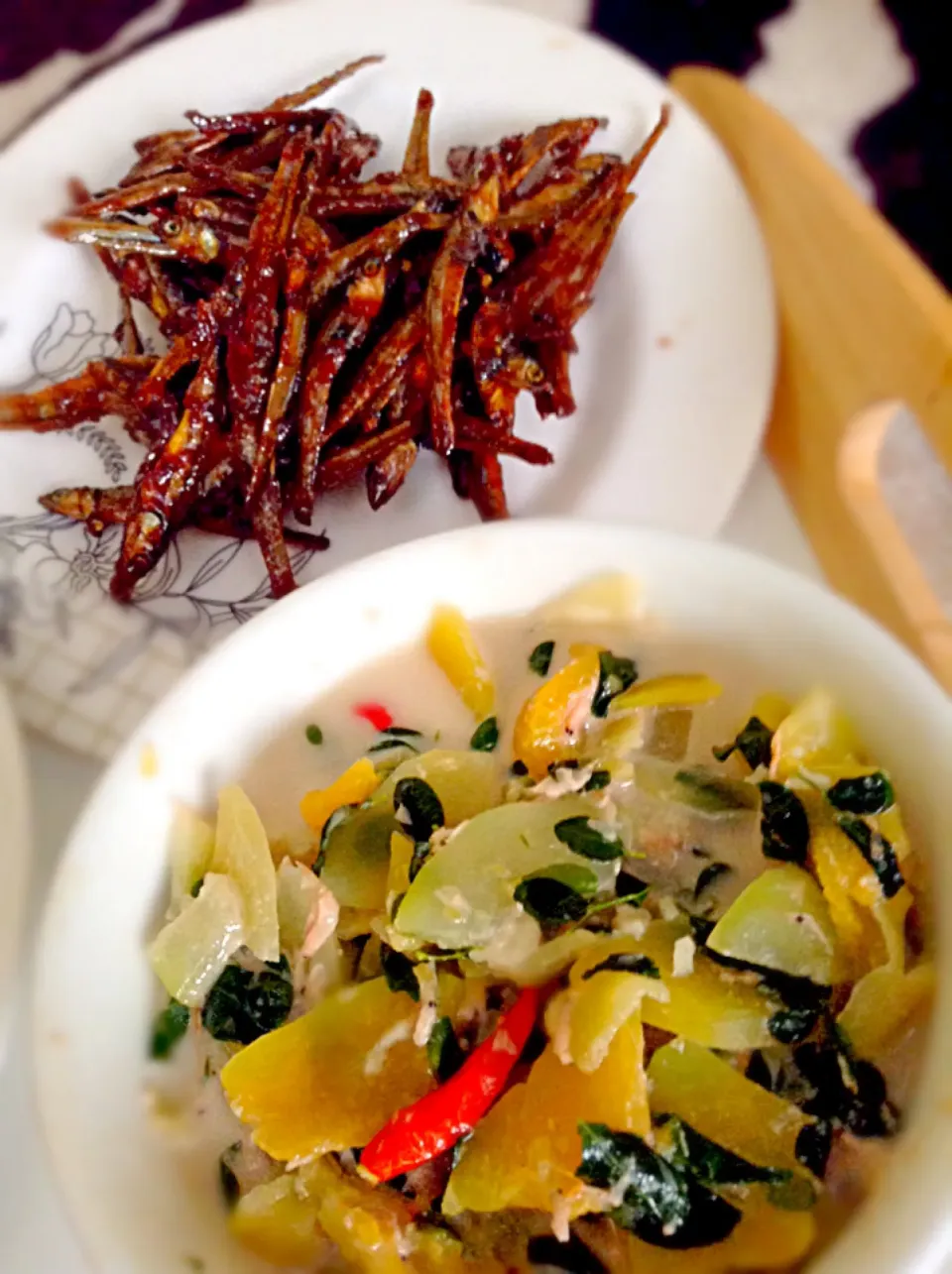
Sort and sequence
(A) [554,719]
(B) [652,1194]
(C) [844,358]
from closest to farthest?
(B) [652,1194], (A) [554,719], (C) [844,358]

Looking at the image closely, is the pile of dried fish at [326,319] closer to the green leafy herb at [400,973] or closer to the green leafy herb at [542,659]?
the green leafy herb at [542,659]

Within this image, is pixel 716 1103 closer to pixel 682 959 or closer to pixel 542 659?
pixel 682 959

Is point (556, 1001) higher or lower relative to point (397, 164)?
lower

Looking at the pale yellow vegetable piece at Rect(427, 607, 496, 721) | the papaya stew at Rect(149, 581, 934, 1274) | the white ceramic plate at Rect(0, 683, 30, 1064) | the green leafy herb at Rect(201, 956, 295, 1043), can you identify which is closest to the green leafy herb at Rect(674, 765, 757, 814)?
the papaya stew at Rect(149, 581, 934, 1274)

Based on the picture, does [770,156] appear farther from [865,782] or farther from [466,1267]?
[466,1267]

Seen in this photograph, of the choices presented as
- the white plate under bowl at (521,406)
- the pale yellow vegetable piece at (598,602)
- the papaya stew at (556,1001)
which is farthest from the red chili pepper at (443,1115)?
the white plate under bowl at (521,406)

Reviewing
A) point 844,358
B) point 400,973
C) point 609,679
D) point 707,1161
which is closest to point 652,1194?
point 707,1161
